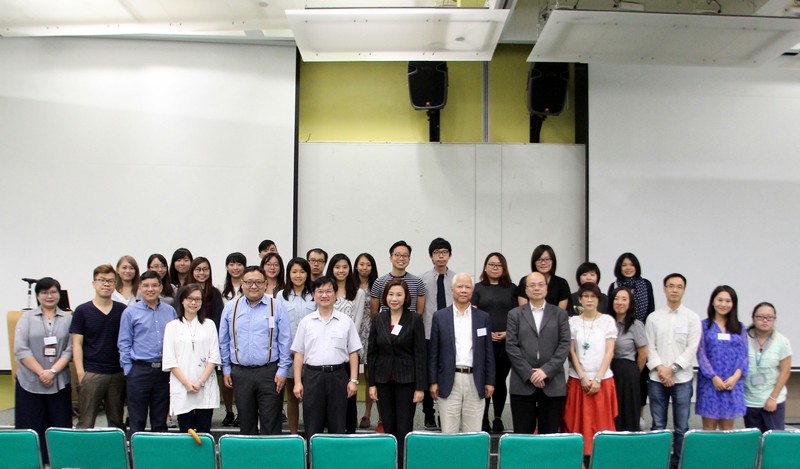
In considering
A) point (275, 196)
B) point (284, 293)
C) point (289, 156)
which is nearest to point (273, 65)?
point (289, 156)

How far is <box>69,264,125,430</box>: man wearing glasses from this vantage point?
3.86 metres

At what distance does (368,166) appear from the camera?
19.5 ft

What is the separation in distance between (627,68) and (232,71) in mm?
3709

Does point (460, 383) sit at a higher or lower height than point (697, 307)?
Result: lower

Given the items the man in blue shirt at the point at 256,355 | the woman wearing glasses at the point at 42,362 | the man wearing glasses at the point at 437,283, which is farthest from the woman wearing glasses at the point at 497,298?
the woman wearing glasses at the point at 42,362

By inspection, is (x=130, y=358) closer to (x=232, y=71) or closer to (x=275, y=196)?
(x=275, y=196)

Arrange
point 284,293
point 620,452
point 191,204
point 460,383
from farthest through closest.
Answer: point 191,204, point 284,293, point 460,383, point 620,452

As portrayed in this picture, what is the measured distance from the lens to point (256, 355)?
12.4 ft

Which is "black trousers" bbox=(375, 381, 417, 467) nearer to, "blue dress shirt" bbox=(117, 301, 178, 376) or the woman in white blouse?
the woman in white blouse

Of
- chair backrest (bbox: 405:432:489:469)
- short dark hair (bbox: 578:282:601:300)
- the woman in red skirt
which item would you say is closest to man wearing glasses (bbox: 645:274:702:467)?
the woman in red skirt

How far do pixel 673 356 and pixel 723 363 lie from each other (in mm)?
312

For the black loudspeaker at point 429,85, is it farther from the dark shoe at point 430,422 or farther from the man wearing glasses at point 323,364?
the dark shoe at point 430,422

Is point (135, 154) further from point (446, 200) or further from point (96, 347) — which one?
point (446, 200)

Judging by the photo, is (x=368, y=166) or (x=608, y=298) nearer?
(x=608, y=298)
